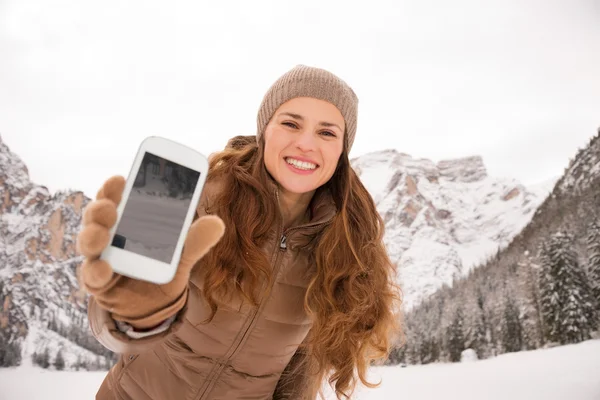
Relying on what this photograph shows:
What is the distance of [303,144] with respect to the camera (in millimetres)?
1432

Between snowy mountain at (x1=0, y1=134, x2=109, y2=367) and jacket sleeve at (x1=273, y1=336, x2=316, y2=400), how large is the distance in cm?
1020

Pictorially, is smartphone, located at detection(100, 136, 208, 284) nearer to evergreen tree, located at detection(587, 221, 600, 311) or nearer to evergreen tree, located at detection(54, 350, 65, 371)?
evergreen tree, located at detection(587, 221, 600, 311)

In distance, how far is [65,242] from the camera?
14.0 meters

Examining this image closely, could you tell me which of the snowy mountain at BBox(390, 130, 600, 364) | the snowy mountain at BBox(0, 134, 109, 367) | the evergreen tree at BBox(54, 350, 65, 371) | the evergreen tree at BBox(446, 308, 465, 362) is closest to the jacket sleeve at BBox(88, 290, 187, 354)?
the snowy mountain at BBox(390, 130, 600, 364)

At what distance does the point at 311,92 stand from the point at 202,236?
98 cm

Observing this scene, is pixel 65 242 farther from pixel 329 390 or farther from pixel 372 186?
pixel 329 390

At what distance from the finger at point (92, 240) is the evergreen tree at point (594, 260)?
7.90 m

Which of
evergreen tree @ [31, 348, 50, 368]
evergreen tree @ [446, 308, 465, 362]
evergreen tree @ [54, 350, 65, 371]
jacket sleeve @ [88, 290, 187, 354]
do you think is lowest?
evergreen tree @ [31, 348, 50, 368]

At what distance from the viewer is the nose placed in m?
1.43

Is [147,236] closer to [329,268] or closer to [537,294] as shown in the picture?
[329,268]

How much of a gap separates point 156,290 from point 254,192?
78 centimetres

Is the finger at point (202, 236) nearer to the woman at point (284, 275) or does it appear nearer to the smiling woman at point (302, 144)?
the woman at point (284, 275)

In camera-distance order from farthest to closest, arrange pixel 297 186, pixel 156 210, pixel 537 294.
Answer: pixel 537 294 → pixel 297 186 → pixel 156 210

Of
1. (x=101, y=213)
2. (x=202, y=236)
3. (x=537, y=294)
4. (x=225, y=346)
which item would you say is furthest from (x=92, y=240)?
(x=537, y=294)
